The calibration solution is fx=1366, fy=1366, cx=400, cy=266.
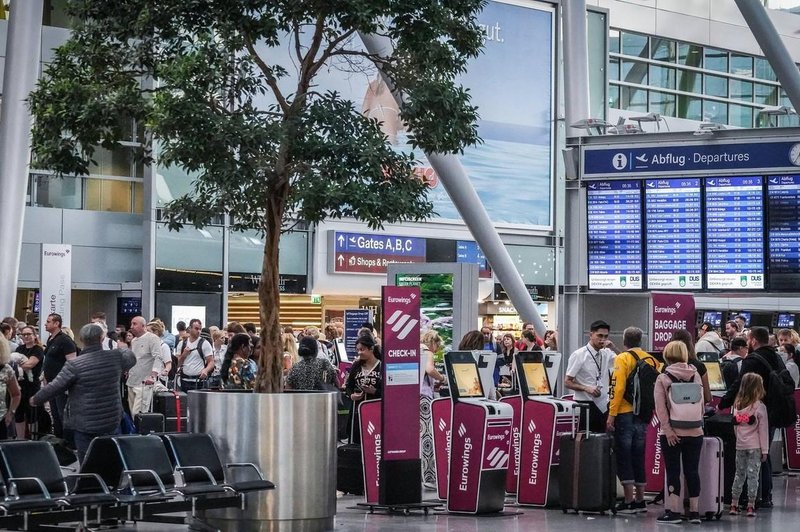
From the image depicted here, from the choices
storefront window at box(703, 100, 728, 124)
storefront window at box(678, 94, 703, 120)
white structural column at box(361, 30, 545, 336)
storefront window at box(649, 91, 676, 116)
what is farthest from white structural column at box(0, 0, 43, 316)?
storefront window at box(703, 100, 728, 124)

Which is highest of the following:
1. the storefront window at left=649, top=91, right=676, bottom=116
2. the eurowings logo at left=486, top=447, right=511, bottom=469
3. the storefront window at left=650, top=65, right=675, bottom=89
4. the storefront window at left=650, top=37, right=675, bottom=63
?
the storefront window at left=650, top=37, right=675, bottom=63

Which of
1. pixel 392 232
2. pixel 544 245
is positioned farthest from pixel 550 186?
pixel 392 232

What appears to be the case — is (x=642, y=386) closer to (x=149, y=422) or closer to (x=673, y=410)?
(x=673, y=410)

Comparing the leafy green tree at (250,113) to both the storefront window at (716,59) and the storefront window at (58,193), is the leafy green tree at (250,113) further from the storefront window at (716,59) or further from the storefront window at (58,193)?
the storefront window at (716,59)

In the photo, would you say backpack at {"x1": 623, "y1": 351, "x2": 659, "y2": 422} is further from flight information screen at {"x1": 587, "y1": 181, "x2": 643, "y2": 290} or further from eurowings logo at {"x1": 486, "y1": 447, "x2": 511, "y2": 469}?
flight information screen at {"x1": 587, "y1": 181, "x2": 643, "y2": 290}

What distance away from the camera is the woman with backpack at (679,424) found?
11.8 m

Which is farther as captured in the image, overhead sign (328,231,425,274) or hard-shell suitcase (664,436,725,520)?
overhead sign (328,231,425,274)

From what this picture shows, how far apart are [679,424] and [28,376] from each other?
8.14 metres

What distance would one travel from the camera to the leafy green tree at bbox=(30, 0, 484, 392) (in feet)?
35.3

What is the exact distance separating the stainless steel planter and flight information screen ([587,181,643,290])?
668cm

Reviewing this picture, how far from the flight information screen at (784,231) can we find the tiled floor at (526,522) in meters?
3.56

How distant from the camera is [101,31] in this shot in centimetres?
1127

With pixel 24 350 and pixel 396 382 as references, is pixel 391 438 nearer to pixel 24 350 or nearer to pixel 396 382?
pixel 396 382

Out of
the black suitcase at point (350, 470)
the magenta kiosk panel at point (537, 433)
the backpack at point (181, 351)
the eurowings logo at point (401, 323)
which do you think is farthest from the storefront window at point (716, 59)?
the eurowings logo at point (401, 323)
